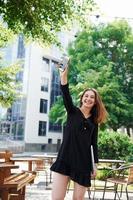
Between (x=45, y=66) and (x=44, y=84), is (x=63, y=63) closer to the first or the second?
(x=44, y=84)

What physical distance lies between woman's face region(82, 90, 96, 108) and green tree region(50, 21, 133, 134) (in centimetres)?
2782

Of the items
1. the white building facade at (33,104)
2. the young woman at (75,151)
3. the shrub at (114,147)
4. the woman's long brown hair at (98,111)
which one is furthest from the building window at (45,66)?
the young woman at (75,151)

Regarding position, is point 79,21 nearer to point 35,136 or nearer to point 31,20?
point 31,20

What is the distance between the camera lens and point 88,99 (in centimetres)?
467

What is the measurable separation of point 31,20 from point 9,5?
2.00 ft

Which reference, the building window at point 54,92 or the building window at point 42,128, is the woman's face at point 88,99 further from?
the building window at point 54,92

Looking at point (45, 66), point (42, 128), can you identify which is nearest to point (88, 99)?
point (42, 128)

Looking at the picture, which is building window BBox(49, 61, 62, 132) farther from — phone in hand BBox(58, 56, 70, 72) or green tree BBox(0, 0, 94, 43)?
phone in hand BBox(58, 56, 70, 72)

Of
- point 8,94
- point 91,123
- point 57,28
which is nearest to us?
point 91,123

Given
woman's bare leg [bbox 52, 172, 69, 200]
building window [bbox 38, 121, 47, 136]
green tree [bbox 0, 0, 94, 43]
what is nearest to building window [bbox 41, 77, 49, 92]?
building window [bbox 38, 121, 47, 136]

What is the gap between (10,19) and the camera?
9398mm

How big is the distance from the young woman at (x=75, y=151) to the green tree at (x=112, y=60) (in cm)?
2789

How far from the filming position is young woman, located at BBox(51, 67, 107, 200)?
4383mm

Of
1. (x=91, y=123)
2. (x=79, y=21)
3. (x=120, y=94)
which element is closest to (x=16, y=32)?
(x=79, y=21)
